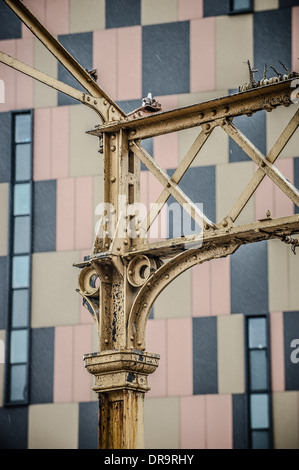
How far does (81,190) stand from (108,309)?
16.6 meters

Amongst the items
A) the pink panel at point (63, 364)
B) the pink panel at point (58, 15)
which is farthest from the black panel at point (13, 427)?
the pink panel at point (58, 15)

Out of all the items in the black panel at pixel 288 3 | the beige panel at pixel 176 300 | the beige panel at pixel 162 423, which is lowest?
the beige panel at pixel 162 423

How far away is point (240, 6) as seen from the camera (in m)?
27.1

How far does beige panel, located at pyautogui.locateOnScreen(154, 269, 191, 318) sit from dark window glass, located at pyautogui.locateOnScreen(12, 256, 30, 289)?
3.80 m

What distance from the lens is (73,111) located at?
28.1m

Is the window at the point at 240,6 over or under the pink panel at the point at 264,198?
over

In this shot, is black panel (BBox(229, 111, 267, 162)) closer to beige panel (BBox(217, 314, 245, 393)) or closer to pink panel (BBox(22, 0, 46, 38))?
beige panel (BBox(217, 314, 245, 393))

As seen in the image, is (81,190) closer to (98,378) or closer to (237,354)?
(237,354)

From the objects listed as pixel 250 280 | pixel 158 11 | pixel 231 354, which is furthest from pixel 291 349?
pixel 158 11

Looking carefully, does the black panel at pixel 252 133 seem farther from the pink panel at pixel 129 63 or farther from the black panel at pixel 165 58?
the pink panel at pixel 129 63

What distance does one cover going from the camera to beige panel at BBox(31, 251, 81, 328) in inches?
1056

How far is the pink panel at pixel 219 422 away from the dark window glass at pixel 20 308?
5.38 m

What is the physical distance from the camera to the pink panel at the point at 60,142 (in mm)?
27766

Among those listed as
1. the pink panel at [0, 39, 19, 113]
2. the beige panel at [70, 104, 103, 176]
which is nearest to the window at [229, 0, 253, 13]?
the beige panel at [70, 104, 103, 176]
